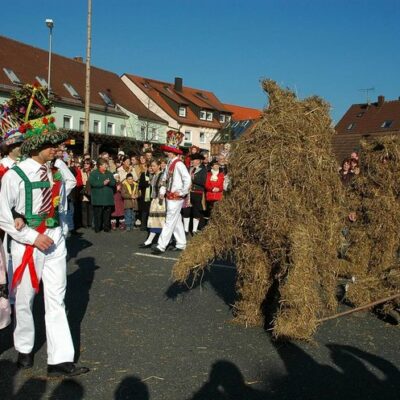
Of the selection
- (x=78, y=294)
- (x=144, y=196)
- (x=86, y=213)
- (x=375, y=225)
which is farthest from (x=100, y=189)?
(x=375, y=225)

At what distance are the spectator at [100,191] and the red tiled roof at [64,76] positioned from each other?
2466 cm

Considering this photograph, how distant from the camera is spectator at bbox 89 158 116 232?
1420 cm

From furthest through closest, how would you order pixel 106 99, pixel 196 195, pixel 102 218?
1. pixel 106 99
2. pixel 102 218
3. pixel 196 195

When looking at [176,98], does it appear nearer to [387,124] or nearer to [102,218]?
[387,124]

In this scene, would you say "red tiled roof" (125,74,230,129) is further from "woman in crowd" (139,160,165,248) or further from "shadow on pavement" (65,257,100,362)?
"shadow on pavement" (65,257,100,362)

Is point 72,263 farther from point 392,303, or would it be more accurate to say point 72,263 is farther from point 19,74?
point 19,74

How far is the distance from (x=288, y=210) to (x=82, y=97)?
4308 centimetres

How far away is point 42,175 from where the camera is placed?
183 inches

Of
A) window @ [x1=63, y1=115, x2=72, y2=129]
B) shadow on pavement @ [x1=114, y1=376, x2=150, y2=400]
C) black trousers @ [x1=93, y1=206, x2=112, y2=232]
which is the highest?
window @ [x1=63, y1=115, x2=72, y2=129]

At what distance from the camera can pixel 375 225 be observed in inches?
258

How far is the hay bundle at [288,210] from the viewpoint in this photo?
198 inches

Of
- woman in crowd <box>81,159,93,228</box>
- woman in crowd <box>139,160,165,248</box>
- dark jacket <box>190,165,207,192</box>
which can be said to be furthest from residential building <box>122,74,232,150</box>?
woman in crowd <box>139,160,165,248</box>

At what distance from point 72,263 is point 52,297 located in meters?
5.04

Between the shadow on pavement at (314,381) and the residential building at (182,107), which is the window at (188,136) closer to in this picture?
the residential building at (182,107)
